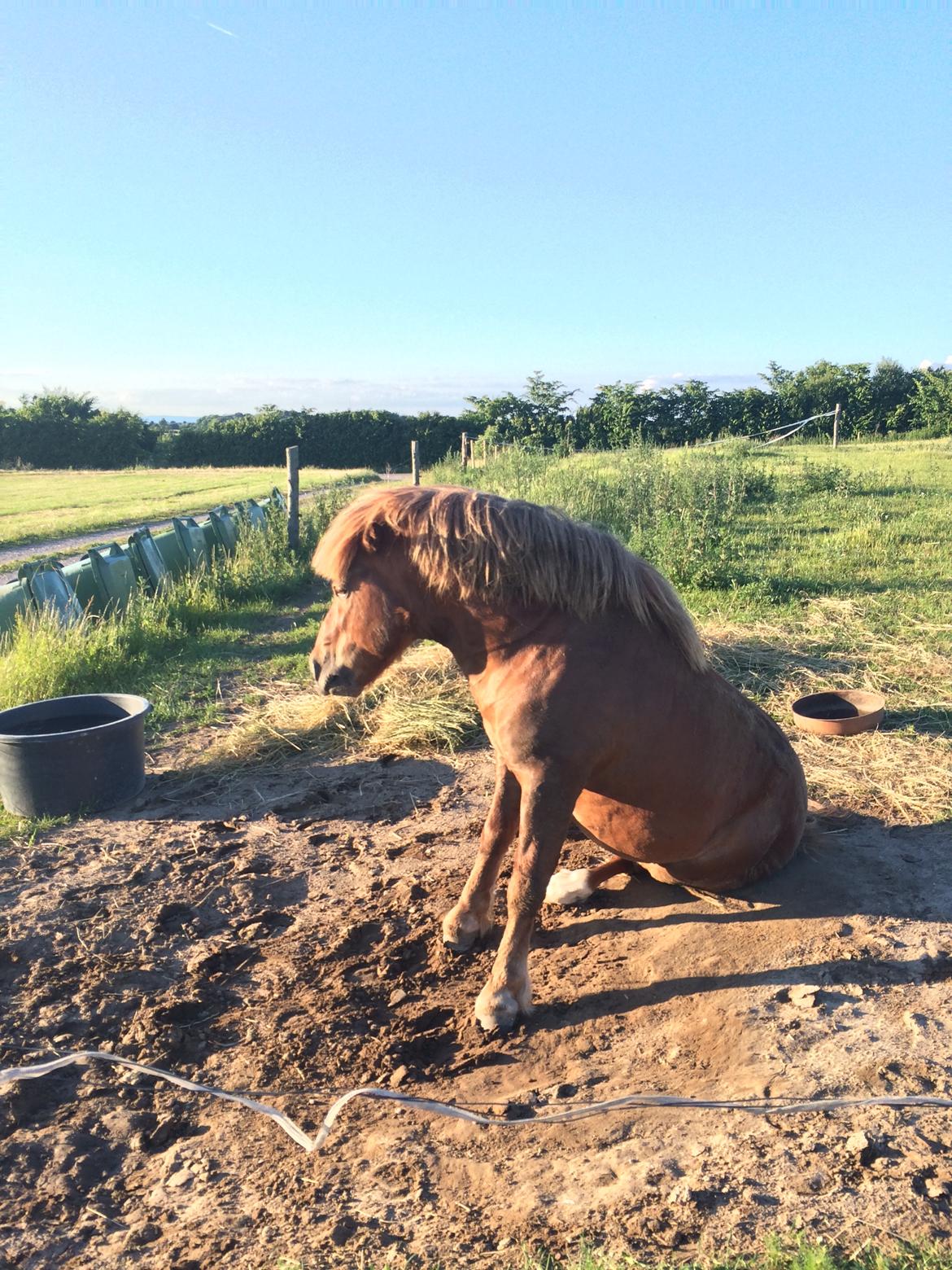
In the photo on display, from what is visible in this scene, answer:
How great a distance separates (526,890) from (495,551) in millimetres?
1133

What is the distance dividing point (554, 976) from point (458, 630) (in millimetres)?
1372

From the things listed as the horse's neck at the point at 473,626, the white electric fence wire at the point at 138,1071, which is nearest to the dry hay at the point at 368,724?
the horse's neck at the point at 473,626

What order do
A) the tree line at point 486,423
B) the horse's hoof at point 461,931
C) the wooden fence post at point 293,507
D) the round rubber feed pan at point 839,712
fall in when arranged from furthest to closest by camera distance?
the tree line at point 486,423, the wooden fence post at point 293,507, the round rubber feed pan at point 839,712, the horse's hoof at point 461,931

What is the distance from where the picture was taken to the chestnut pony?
2.85m

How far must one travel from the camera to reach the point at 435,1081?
2.74 metres

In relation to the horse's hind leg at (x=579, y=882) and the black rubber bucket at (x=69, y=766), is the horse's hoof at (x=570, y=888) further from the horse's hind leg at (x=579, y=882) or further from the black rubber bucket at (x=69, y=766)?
the black rubber bucket at (x=69, y=766)

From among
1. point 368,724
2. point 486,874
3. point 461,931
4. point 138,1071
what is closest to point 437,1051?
point 461,931

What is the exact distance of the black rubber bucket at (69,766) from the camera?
4.95 m

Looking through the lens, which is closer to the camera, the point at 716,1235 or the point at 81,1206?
the point at 716,1235

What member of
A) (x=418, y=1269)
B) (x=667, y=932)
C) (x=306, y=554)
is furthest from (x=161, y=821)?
(x=306, y=554)

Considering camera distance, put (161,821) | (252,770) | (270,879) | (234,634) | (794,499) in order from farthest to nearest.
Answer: (794,499) → (234,634) → (252,770) → (161,821) → (270,879)

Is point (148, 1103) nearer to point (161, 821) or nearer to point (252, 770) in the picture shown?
point (161, 821)

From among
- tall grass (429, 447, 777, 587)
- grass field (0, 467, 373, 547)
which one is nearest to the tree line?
grass field (0, 467, 373, 547)

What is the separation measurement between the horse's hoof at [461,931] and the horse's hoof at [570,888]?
398 millimetres
